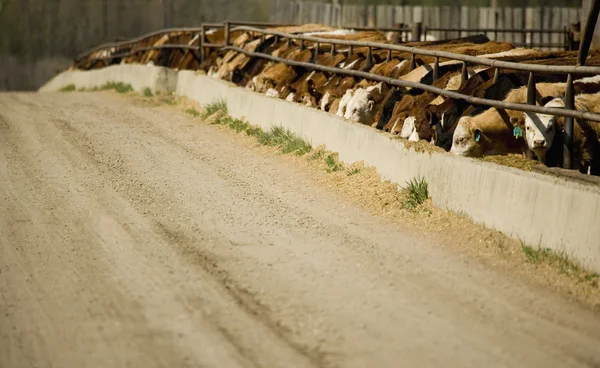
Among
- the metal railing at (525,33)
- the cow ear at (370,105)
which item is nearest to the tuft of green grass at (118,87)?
the metal railing at (525,33)

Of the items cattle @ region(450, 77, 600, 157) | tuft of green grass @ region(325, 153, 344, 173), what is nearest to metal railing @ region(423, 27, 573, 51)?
tuft of green grass @ region(325, 153, 344, 173)

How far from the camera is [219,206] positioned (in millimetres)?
9133

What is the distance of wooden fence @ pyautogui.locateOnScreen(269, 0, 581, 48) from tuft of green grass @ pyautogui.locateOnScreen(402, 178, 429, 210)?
1287cm

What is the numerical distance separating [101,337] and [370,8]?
69.5ft

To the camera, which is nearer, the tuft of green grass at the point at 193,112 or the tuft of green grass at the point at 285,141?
the tuft of green grass at the point at 285,141

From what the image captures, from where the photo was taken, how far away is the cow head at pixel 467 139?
9.92 m

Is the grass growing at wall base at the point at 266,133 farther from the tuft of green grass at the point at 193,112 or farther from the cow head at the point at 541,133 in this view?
the cow head at the point at 541,133

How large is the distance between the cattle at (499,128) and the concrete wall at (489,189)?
77 cm

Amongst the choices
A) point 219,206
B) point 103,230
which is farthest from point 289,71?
point 103,230

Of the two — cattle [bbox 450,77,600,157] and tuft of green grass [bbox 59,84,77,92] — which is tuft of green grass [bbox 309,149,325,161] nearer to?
cattle [bbox 450,77,600,157]

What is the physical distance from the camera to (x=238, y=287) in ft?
21.3

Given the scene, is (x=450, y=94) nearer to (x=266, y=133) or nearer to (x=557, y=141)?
(x=557, y=141)

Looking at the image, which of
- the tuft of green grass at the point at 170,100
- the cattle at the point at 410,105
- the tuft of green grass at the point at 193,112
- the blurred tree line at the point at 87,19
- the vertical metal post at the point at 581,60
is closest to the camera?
the vertical metal post at the point at 581,60

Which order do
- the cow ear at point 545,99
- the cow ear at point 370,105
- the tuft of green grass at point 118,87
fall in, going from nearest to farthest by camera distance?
the cow ear at point 545,99
the cow ear at point 370,105
the tuft of green grass at point 118,87
